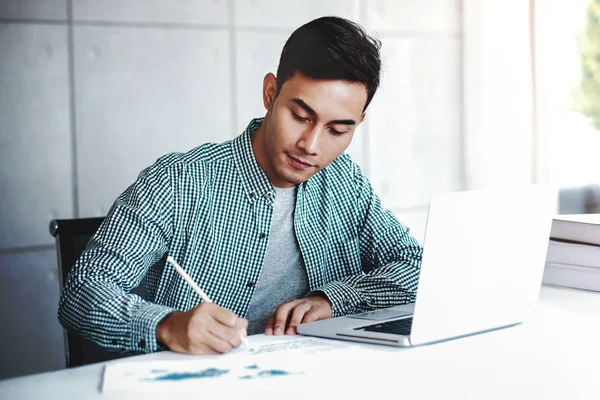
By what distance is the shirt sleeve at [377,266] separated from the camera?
163cm

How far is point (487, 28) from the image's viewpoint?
Result: 135 inches

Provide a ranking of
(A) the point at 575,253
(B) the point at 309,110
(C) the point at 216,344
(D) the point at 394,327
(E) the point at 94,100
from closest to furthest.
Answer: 1. (C) the point at 216,344
2. (D) the point at 394,327
3. (B) the point at 309,110
4. (A) the point at 575,253
5. (E) the point at 94,100

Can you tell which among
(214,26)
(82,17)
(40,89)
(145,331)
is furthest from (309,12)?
(145,331)

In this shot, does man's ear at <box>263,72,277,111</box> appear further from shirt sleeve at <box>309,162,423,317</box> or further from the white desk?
the white desk

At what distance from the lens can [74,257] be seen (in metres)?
1.60

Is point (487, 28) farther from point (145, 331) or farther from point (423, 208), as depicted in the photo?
point (145, 331)

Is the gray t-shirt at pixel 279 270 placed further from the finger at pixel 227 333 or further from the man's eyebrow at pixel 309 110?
the finger at pixel 227 333

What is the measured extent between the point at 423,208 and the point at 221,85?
3.61 ft

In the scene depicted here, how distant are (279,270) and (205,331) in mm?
620

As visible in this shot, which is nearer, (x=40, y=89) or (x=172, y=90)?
(x=40, y=89)

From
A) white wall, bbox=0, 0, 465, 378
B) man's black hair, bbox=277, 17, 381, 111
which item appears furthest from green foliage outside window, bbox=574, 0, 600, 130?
man's black hair, bbox=277, 17, 381, 111

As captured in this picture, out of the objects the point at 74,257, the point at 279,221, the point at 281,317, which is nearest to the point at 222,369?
the point at 281,317

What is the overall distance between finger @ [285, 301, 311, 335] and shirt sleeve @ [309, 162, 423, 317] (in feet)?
0.31

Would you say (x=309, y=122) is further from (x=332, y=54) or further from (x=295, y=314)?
(x=295, y=314)
